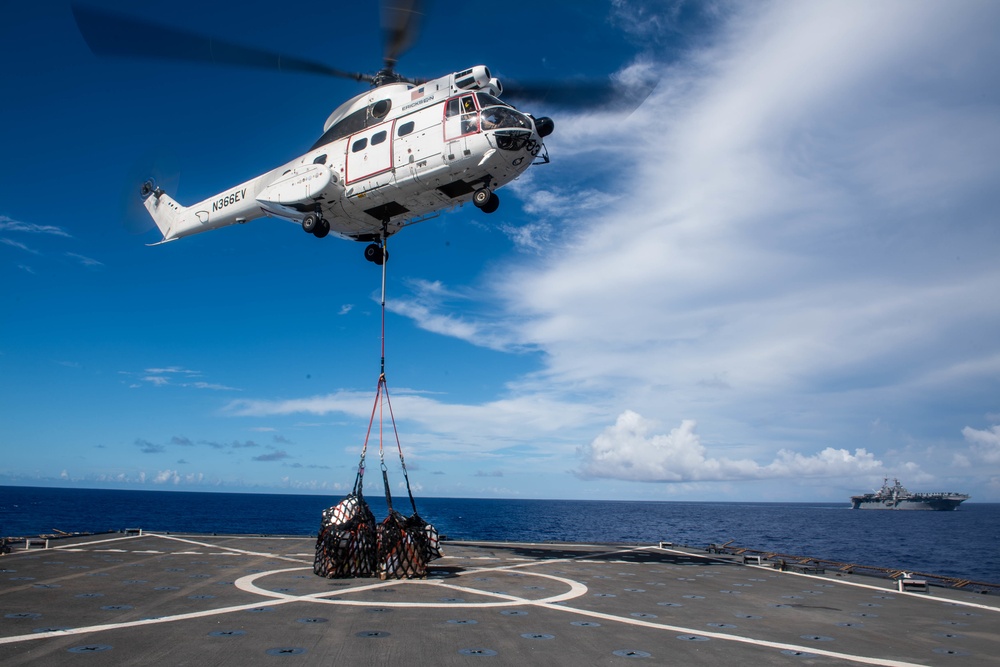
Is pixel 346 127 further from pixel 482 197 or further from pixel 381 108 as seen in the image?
pixel 482 197

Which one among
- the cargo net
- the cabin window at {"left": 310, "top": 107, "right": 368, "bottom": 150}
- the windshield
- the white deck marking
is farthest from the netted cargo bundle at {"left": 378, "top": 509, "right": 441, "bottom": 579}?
the white deck marking

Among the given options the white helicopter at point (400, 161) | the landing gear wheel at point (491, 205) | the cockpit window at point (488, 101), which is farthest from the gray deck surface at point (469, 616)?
the cockpit window at point (488, 101)

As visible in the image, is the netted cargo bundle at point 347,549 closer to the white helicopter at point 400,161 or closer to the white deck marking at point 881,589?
the white helicopter at point 400,161

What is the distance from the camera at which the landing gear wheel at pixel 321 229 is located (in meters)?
21.4

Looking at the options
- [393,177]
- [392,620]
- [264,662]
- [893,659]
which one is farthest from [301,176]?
[893,659]

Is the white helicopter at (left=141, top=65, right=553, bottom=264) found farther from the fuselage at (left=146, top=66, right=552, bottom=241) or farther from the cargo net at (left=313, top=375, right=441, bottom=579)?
the cargo net at (left=313, top=375, right=441, bottom=579)

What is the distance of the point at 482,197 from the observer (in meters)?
19.0

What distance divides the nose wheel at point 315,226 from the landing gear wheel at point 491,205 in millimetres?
5764

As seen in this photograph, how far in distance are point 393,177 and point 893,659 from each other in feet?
53.7

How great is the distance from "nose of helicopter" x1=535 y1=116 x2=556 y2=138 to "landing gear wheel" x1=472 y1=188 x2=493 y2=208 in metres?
2.25

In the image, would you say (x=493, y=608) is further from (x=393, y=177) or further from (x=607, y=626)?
(x=393, y=177)

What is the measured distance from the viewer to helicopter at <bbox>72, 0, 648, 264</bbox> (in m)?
17.7

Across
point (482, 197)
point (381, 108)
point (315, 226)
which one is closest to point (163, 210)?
point (315, 226)

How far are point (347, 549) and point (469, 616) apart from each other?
5.65m
